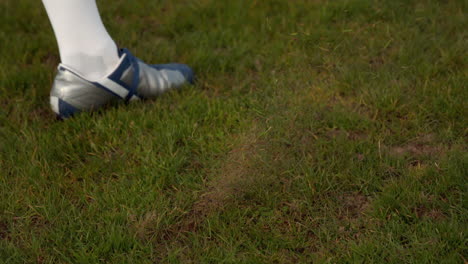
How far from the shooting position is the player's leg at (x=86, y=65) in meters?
2.35

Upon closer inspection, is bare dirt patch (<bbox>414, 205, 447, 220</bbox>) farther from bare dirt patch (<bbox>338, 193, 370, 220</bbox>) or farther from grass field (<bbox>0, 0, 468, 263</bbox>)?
bare dirt patch (<bbox>338, 193, 370, 220</bbox>)

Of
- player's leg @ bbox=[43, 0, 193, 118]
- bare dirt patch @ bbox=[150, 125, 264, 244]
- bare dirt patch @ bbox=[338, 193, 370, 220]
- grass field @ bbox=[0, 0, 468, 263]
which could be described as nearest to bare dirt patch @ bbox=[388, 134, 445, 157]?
grass field @ bbox=[0, 0, 468, 263]

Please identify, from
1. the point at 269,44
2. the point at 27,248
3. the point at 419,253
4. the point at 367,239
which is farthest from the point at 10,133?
the point at 419,253

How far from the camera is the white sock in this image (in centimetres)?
233

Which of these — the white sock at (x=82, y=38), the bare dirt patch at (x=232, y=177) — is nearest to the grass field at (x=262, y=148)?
the bare dirt patch at (x=232, y=177)

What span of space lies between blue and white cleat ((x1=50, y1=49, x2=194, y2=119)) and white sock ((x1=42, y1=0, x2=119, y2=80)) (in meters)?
0.04

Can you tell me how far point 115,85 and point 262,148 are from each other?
0.74 meters

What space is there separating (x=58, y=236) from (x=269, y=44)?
1500mm

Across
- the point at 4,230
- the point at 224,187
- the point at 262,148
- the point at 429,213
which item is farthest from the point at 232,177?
the point at 4,230

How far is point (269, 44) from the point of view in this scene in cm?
289

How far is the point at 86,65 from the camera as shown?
2418mm

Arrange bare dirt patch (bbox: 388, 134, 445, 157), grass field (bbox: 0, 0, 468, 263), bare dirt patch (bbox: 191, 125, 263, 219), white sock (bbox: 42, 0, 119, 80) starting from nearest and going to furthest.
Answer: grass field (bbox: 0, 0, 468, 263)
bare dirt patch (bbox: 191, 125, 263, 219)
bare dirt patch (bbox: 388, 134, 445, 157)
white sock (bbox: 42, 0, 119, 80)

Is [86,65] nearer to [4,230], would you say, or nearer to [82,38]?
[82,38]

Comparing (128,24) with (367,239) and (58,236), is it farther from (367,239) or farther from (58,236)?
(367,239)
